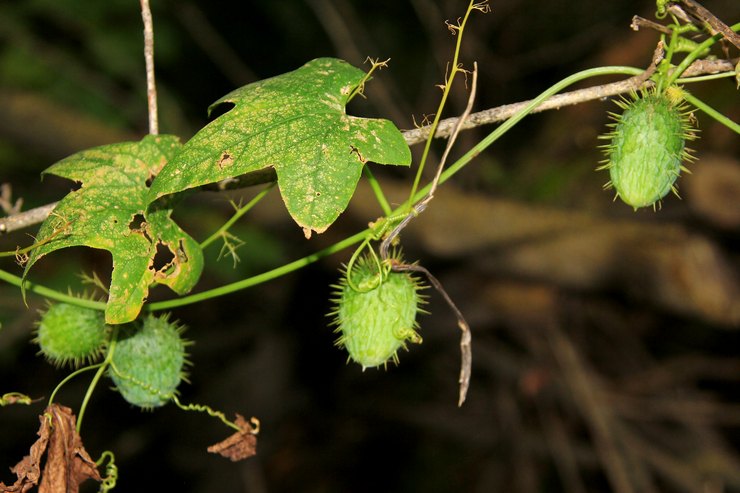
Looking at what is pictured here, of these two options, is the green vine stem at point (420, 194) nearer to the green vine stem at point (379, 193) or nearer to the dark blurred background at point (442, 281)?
the green vine stem at point (379, 193)

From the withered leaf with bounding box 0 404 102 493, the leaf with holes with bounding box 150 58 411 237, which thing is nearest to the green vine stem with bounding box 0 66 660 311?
the leaf with holes with bounding box 150 58 411 237

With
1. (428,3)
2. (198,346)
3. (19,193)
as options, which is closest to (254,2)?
(428,3)

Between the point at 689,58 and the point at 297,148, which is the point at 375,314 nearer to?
the point at 297,148

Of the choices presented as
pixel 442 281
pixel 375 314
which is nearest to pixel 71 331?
pixel 375 314

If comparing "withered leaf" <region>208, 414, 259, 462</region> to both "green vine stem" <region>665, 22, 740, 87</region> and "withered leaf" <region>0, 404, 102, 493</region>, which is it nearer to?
"withered leaf" <region>0, 404, 102, 493</region>

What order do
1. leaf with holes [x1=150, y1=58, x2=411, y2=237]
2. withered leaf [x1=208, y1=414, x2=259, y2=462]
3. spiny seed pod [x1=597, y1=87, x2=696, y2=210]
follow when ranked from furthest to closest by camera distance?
withered leaf [x1=208, y1=414, x2=259, y2=462] < spiny seed pod [x1=597, y1=87, x2=696, y2=210] < leaf with holes [x1=150, y1=58, x2=411, y2=237]

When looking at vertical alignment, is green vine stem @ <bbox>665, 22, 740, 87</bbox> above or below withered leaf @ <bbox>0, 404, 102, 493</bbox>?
above

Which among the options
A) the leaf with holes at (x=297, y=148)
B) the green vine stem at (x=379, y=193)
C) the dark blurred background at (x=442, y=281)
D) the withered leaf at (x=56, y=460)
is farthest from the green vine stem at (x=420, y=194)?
the dark blurred background at (x=442, y=281)
